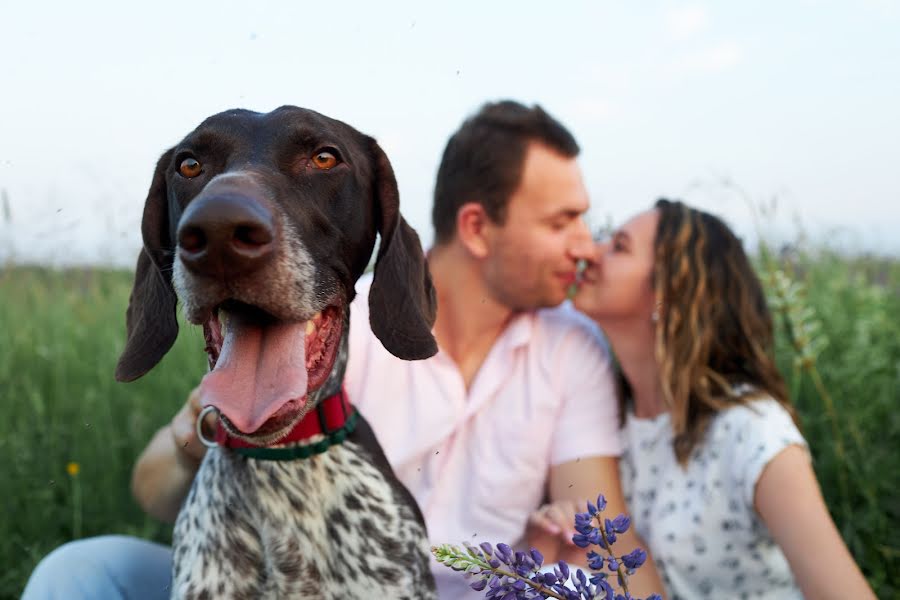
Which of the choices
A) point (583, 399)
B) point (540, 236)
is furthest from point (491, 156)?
point (583, 399)

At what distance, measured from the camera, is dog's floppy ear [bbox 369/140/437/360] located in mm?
1564

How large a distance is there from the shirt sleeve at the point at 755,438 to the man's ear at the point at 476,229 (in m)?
1.22

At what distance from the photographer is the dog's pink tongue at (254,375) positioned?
1.33 m

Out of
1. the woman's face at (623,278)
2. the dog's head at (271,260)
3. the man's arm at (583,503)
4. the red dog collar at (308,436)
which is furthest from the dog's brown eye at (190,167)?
the woman's face at (623,278)

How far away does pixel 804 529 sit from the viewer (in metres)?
2.75

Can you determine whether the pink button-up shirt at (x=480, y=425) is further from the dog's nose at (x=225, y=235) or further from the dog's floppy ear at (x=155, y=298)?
the dog's nose at (x=225, y=235)

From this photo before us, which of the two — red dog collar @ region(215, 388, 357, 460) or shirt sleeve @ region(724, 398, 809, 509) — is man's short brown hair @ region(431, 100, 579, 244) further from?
red dog collar @ region(215, 388, 357, 460)

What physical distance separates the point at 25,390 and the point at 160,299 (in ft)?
10.4

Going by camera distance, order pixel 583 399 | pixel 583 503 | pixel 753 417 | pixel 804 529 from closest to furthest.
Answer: pixel 804 529
pixel 583 503
pixel 753 417
pixel 583 399

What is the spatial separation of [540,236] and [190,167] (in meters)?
2.05

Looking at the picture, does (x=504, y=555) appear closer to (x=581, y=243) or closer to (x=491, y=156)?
(x=581, y=243)

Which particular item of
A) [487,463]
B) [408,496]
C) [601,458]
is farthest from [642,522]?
[408,496]

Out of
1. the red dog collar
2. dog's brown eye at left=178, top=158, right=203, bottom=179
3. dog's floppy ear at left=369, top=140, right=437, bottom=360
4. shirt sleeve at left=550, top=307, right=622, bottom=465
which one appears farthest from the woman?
dog's brown eye at left=178, top=158, right=203, bottom=179

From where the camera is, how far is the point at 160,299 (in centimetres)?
170
